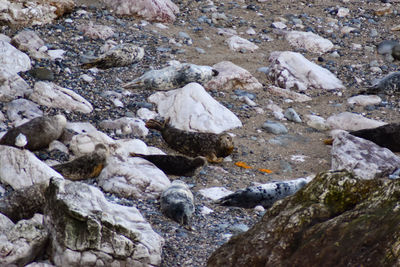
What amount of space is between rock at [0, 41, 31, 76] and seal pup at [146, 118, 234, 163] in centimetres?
220

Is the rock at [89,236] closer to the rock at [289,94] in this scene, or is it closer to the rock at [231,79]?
the rock at [231,79]

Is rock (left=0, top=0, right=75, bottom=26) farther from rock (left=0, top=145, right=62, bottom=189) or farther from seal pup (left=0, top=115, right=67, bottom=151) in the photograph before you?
rock (left=0, top=145, right=62, bottom=189)

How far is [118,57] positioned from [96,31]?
0.98 m

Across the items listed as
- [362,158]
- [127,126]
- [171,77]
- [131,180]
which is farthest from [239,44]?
[131,180]

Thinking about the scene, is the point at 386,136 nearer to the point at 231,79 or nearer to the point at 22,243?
the point at 231,79

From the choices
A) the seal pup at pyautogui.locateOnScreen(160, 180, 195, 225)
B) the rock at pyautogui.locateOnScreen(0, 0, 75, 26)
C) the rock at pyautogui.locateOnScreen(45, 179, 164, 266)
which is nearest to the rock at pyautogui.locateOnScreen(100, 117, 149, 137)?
the seal pup at pyautogui.locateOnScreen(160, 180, 195, 225)

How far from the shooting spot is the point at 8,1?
30.2 ft

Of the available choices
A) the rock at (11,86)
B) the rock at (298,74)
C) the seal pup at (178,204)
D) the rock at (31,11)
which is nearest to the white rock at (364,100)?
the rock at (298,74)

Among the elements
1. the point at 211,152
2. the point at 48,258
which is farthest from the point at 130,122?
→ the point at 48,258

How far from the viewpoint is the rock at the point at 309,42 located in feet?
32.8

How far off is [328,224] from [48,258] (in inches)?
73.2

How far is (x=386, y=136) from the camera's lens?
7.16 meters

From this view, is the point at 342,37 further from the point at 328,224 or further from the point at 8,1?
the point at 328,224

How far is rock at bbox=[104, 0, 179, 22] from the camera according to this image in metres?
9.90
